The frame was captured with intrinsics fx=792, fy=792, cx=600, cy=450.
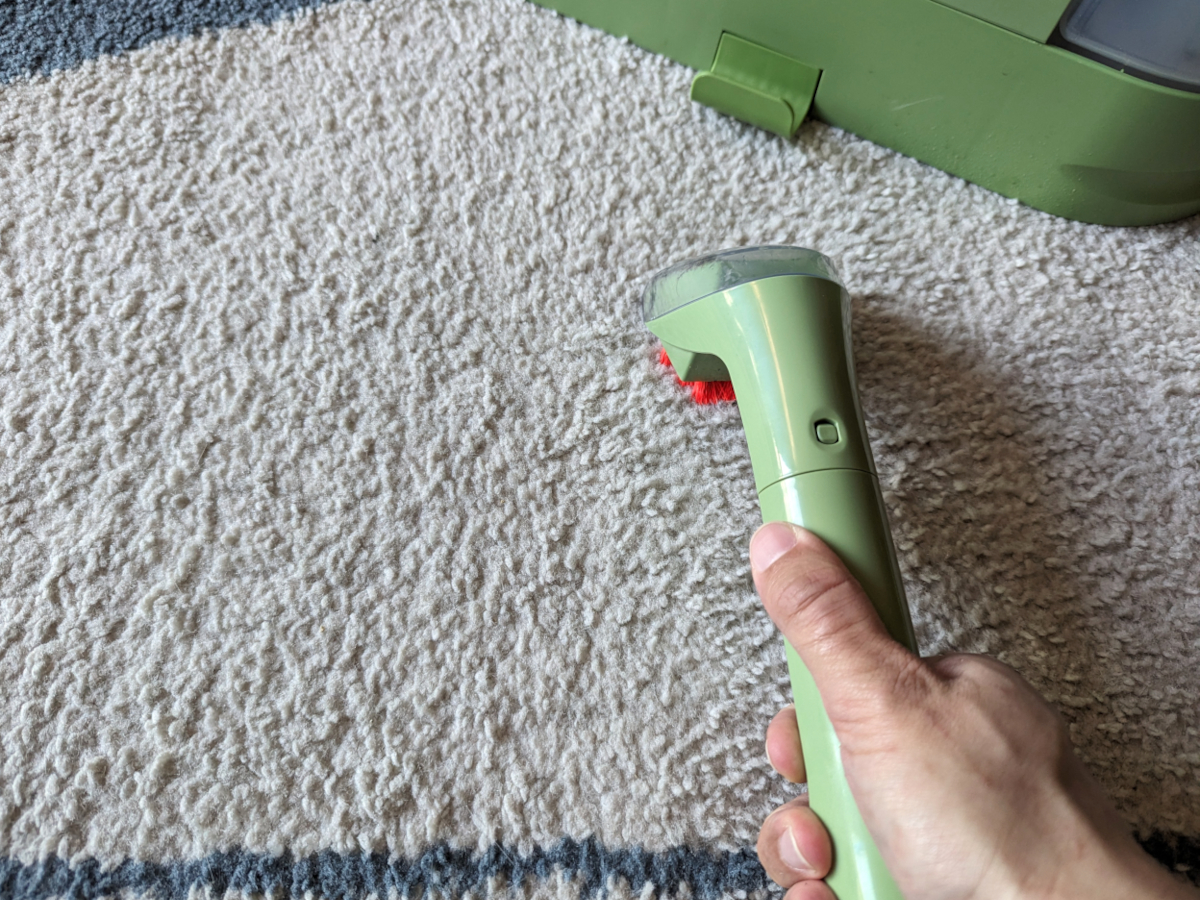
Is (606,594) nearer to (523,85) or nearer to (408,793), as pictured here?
(408,793)

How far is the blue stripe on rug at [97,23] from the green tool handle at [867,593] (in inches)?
19.1

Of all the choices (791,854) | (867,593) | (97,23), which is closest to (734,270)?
(867,593)

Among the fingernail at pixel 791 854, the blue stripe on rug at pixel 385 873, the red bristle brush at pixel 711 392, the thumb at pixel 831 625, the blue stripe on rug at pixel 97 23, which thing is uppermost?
the blue stripe on rug at pixel 97 23

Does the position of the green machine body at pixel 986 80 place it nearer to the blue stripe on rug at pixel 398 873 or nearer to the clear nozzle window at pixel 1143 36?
the clear nozzle window at pixel 1143 36

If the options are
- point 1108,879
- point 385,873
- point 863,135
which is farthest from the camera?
point 863,135

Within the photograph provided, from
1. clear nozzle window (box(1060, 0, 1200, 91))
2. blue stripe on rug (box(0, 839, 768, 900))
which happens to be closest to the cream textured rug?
blue stripe on rug (box(0, 839, 768, 900))

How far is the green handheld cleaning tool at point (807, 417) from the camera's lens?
0.34 m

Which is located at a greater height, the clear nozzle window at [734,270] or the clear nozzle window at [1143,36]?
the clear nozzle window at [1143,36]

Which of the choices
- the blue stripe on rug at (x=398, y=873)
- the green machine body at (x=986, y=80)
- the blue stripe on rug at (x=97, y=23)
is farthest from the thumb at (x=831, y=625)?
the blue stripe on rug at (x=97, y=23)

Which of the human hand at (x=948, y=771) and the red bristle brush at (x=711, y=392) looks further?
the red bristle brush at (x=711, y=392)

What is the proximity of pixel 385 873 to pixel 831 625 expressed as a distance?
0.25 meters

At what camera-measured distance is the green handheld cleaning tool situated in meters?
0.34

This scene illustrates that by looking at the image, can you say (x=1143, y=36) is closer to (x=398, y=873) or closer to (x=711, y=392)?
(x=711, y=392)

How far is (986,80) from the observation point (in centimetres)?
47
